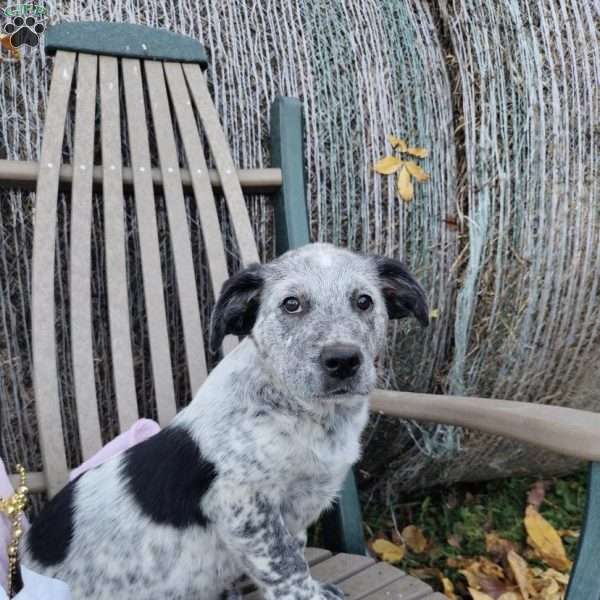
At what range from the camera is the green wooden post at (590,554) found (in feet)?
4.01

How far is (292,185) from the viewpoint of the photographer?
207 centimetres

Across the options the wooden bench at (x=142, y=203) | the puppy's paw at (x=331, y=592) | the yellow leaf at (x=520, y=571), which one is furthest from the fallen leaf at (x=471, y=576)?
the puppy's paw at (x=331, y=592)

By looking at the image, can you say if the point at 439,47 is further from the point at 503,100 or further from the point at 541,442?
the point at 541,442

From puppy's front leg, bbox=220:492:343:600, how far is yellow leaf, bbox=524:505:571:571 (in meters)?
1.47

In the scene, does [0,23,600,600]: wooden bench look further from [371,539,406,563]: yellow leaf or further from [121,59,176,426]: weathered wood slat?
[371,539,406,563]: yellow leaf

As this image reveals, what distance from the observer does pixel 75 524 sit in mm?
1566

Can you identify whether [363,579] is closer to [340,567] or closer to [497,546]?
[340,567]

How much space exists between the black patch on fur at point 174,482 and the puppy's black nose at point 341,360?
14.5 inches

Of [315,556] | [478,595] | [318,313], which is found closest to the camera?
[318,313]

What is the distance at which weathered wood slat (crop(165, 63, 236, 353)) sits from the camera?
2.05 m

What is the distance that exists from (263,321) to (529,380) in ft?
4.15

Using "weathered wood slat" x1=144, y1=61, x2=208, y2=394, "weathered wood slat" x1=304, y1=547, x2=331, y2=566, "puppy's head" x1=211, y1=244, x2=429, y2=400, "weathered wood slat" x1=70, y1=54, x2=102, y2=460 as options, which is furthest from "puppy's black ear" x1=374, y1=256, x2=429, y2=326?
"weathered wood slat" x1=70, y1=54, x2=102, y2=460

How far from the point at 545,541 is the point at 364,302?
165 cm

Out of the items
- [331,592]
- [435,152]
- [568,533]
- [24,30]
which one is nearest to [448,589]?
[568,533]
